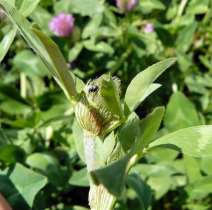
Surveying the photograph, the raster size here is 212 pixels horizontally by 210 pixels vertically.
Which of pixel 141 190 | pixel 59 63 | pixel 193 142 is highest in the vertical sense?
pixel 59 63

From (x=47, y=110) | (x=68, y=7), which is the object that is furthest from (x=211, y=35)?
(x=47, y=110)

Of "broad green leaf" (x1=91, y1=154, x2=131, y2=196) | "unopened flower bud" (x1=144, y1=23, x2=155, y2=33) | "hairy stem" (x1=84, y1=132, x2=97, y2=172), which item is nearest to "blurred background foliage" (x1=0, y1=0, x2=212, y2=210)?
"unopened flower bud" (x1=144, y1=23, x2=155, y2=33)

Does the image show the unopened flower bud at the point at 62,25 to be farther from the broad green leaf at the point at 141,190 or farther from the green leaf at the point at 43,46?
the green leaf at the point at 43,46

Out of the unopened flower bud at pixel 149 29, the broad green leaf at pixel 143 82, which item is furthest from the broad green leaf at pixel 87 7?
the broad green leaf at pixel 143 82

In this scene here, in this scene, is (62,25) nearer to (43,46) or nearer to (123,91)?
(123,91)

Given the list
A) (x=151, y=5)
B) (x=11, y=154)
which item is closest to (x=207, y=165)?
(x=11, y=154)

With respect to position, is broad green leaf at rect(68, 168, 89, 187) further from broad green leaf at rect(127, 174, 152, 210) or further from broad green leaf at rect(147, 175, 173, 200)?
broad green leaf at rect(147, 175, 173, 200)

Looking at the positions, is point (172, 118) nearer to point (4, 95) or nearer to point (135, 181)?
point (135, 181)
